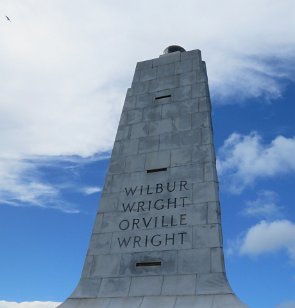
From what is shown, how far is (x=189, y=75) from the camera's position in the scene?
12977 mm

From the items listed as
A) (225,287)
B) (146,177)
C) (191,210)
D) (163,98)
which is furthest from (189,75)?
(225,287)

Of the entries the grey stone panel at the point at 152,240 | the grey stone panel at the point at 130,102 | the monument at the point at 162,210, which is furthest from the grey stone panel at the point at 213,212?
the grey stone panel at the point at 130,102

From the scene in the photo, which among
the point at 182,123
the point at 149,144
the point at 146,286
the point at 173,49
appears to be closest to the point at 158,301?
the point at 146,286

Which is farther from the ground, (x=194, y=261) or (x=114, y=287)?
(x=194, y=261)

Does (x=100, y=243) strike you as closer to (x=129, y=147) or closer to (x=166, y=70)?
(x=129, y=147)

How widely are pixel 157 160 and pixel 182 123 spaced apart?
4.49ft

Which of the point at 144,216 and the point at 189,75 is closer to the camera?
the point at 144,216

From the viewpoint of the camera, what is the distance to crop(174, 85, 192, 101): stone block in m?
12.5

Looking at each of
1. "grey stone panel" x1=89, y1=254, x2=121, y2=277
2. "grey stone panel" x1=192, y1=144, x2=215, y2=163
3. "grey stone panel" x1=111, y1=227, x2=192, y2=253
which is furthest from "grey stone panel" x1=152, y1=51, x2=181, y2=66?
"grey stone panel" x1=89, y1=254, x2=121, y2=277

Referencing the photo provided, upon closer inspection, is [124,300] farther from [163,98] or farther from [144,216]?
[163,98]

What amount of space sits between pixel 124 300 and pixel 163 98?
627 centimetres

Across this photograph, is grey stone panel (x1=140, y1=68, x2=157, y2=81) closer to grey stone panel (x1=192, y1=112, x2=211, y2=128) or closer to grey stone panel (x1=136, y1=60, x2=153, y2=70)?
Result: grey stone panel (x1=136, y1=60, x2=153, y2=70)

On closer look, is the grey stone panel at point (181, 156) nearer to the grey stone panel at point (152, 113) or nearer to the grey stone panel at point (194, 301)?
the grey stone panel at point (152, 113)

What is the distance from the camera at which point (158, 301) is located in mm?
9500
